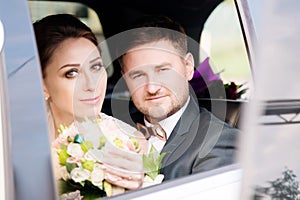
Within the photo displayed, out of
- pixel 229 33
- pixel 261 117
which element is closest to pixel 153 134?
pixel 229 33

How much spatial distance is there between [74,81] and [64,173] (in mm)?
563

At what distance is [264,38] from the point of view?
1133 mm

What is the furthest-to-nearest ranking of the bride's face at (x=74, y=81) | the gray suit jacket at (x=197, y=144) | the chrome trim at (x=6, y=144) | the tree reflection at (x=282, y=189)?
1. the bride's face at (x=74, y=81)
2. the gray suit jacket at (x=197, y=144)
3. the chrome trim at (x=6, y=144)
4. the tree reflection at (x=282, y=189)

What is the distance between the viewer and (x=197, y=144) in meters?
2.46

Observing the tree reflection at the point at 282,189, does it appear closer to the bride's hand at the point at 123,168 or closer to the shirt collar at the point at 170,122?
the bride's hand at the point at 123,168

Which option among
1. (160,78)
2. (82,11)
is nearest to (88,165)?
(160,78)

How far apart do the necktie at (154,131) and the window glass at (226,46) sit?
1.22 feet

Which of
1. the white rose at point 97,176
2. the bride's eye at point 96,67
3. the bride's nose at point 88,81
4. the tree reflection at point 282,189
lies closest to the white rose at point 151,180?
the white rose at point 97,176

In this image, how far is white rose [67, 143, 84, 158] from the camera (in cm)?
219

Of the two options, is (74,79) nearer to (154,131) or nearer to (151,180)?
(154,131)

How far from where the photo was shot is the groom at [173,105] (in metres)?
2.38

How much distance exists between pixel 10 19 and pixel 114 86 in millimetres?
1464

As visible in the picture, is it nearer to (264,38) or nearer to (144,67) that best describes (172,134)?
(144,67)

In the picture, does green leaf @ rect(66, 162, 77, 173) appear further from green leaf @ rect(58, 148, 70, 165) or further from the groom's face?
the groom's face
